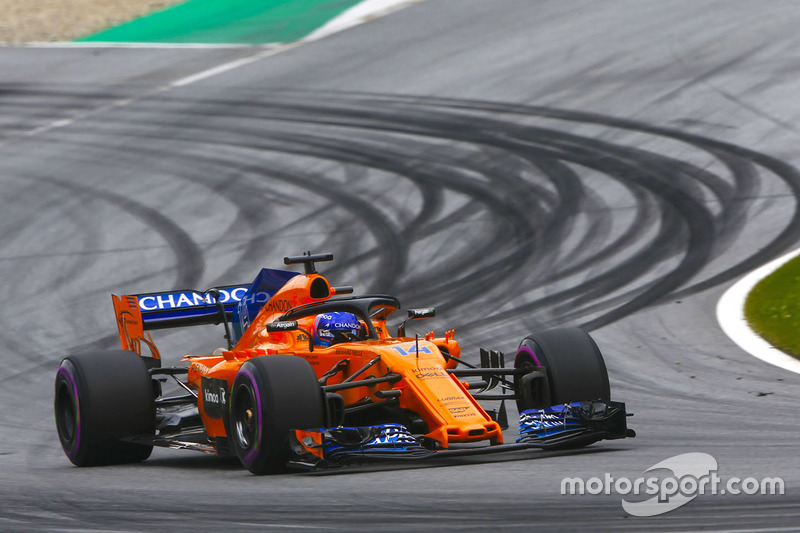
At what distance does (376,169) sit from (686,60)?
691 centimetres

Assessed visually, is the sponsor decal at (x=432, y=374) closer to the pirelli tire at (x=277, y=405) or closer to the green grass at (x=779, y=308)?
the pirelli tire at (x=277, y=405)

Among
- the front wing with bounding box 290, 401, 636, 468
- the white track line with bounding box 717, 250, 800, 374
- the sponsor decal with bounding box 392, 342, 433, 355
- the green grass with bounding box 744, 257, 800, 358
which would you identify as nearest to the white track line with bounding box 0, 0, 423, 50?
the white track line with bounding box 717, 250, 800, 374

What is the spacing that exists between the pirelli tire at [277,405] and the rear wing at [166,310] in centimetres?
289

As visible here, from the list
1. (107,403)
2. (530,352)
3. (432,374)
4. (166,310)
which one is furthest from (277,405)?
(166,310)

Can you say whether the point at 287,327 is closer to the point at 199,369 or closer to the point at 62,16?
the point at 199,369

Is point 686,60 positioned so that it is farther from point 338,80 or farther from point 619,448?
point 619,448

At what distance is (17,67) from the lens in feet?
93.5

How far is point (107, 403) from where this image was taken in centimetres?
959

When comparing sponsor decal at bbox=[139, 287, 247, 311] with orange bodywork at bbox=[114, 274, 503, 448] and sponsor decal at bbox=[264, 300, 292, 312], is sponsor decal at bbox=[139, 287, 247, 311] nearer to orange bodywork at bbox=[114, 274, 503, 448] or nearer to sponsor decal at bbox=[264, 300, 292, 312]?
orange bodywork at bbox=[114, 274, 503, 448]

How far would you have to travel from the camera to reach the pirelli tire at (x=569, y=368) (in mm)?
8727

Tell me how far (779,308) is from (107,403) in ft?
23.0

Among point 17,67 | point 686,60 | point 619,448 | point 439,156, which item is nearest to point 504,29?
point 686,60

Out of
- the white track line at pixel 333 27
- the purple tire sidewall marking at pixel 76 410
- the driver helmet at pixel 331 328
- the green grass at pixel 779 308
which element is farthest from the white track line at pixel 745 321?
the white track line at pixel 333 27

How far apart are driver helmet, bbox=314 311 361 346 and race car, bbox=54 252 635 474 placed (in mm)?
10
